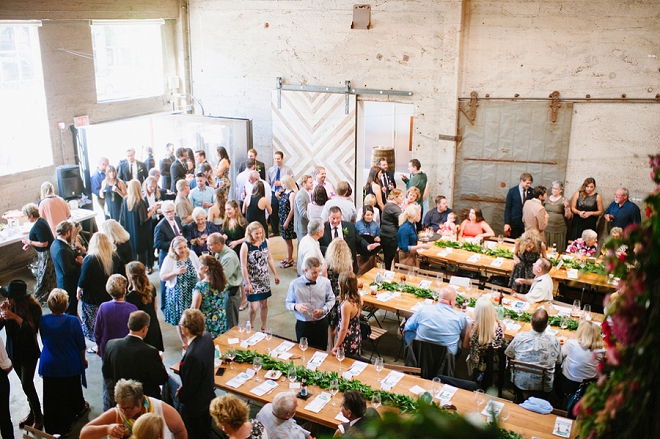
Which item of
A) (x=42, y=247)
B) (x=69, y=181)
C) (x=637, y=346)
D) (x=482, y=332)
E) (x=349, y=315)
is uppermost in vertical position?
(x=637, y=346)

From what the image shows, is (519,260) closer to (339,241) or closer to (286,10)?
(339,241)

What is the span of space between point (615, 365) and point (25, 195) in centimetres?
1154

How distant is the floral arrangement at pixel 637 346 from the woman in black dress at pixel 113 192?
32.5ft

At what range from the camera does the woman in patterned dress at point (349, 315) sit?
20.1 feet

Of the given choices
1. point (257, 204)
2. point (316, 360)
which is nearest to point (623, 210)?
point (257, 204)

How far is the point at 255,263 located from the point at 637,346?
6.37 metres

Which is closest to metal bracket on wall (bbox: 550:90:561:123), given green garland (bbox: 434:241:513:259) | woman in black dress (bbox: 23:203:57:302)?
green garland (bbox: 434:241:513:259)

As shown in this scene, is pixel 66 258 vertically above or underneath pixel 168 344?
above

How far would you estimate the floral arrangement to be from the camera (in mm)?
1132

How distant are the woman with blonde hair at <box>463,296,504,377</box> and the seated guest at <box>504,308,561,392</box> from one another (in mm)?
226

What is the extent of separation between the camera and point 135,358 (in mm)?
5121

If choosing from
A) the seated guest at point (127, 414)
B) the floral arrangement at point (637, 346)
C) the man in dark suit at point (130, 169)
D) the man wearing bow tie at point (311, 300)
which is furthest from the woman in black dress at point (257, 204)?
the floral arrangement at point (637, 346)

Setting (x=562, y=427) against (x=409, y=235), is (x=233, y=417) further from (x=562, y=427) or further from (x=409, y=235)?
(x=409, y=235)

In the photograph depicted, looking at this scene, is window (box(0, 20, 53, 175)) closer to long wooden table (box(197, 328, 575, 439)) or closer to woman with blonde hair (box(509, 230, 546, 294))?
long wooden table (box(197, 328, 575, 439))
